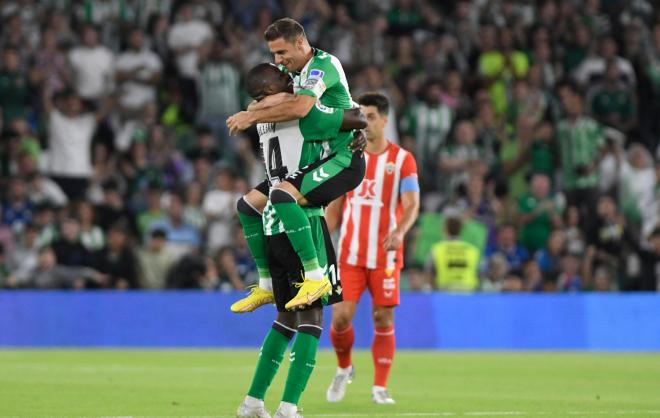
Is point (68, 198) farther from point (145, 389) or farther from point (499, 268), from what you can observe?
point (145, 389)

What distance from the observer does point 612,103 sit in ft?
76.6

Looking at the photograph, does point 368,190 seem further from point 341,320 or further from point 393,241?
point 341,320

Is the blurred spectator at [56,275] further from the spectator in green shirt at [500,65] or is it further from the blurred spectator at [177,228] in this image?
the spectator in green shirt at [500,65]

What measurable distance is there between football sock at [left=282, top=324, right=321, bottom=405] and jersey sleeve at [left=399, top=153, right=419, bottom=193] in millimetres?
3322

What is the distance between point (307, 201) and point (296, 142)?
402 mm

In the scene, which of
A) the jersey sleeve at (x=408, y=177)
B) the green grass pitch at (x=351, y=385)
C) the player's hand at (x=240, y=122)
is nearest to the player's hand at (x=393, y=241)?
the jersey sleeve at (x=408, y=177)

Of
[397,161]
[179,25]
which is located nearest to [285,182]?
[397,161]

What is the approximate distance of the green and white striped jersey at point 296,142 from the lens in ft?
29.0

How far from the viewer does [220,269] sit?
19.7m

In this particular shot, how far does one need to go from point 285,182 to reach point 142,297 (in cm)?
1061

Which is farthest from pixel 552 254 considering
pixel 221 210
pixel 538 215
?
pixel 221 210

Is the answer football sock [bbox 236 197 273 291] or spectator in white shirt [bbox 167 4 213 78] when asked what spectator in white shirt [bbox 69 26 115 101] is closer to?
spectator in white shirt [bbox 167 4 213 78]

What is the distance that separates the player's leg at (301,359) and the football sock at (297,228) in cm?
31

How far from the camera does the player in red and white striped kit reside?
11.8 metres
